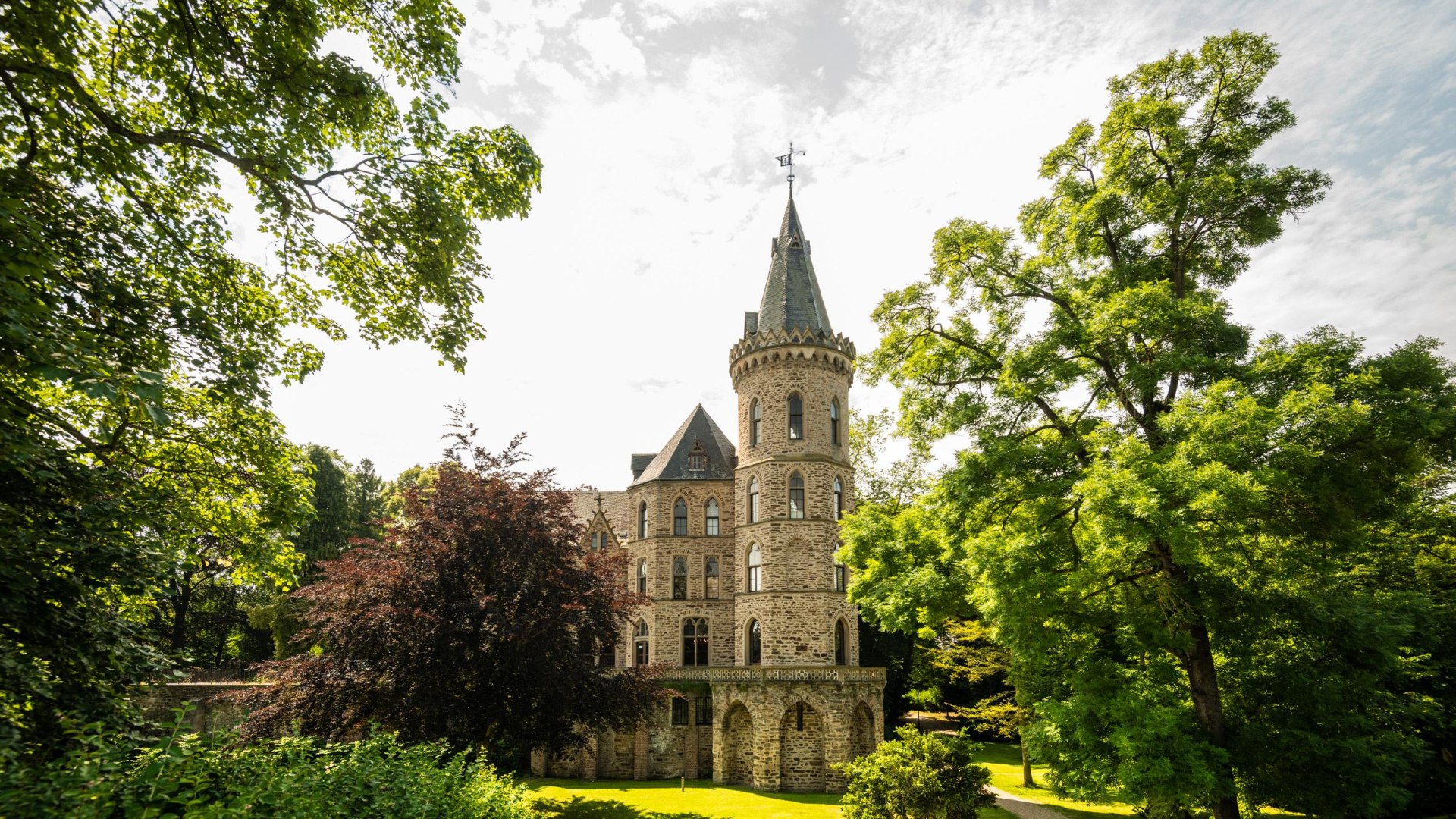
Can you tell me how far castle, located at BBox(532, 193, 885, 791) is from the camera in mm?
25234

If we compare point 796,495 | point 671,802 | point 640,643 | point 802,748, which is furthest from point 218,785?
point 640,643

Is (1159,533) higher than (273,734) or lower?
higher

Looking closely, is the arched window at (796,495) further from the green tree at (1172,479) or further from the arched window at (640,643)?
the green tree at (1172,479)

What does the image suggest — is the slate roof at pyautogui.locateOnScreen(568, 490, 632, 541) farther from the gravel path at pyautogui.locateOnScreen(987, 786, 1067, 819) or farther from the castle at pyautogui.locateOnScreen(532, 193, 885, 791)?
the gravel path at pyautogui.locateOnScreen(987, 786, 1067, 819)

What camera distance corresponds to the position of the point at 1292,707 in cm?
1326

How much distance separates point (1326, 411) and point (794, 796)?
19581mm

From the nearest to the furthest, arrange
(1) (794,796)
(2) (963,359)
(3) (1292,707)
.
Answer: (3) (1292,707)
(2) (963,359)
(1) (794,796)

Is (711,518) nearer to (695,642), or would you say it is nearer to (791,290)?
(695,642)

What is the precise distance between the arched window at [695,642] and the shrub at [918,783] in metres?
14.7

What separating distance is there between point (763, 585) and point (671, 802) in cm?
827

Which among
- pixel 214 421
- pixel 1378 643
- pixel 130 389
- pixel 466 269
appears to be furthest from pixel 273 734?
pixel 1378 643

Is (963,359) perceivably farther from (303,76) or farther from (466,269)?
(303,76)

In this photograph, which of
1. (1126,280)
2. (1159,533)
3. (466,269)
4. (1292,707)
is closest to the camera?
(466,269)

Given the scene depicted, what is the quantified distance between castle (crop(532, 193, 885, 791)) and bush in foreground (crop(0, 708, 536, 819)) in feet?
52.3
